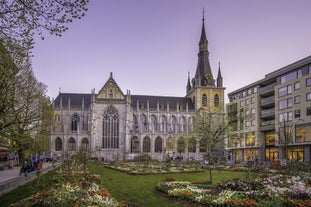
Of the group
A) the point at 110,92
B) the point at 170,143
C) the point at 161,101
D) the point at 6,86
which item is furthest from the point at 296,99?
the point at 6,86

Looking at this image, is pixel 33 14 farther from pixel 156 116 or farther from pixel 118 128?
pixel 156 116

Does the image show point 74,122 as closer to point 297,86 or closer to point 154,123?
point 154,123

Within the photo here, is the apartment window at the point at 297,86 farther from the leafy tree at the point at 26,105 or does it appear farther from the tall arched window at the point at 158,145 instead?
the leafy tree at the point at 26,105

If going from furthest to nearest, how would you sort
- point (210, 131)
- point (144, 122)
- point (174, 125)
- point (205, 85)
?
1. point (205, 85)
2. point (174, 125)
3. point (144, 122)
4. point (210, 131)

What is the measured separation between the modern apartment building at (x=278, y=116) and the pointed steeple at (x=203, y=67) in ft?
52.7

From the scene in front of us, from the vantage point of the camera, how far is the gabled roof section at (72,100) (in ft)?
260

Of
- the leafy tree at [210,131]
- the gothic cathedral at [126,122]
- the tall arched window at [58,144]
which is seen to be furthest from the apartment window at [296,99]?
the tall arched window at [58,144]

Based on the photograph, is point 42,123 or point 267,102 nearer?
point 42,123

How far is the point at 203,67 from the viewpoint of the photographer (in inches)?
3565

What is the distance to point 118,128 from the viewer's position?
77.0 m

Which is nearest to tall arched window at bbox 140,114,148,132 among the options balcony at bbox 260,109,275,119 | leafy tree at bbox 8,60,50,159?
balcony at bbox 260,109,275,119

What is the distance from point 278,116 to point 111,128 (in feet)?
140

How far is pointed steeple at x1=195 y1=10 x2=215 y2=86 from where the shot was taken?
88812 mm

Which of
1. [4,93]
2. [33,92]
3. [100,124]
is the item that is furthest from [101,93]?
[4,93]
